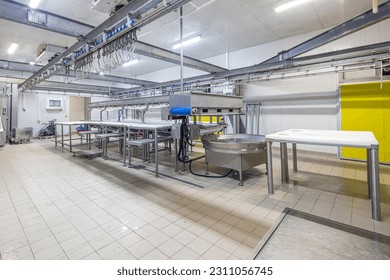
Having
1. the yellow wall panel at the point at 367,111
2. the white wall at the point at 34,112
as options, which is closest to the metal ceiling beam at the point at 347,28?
the yellow wall panel at the point at 367,111

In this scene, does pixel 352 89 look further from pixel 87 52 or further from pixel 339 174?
pixel 87 52

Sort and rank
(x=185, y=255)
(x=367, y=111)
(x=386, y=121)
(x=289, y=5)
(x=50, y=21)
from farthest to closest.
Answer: (x=367, y=111), (x=386, y=121), (x=289, y=5), (x=50, y=21), (x=185, y=255)

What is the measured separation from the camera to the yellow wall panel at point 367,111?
159 inches

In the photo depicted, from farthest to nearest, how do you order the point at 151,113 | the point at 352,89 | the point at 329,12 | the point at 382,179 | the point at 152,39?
the point at 151,113, the point at 152,39, the point at 352,89, the point at 329,12, the point at 382,179

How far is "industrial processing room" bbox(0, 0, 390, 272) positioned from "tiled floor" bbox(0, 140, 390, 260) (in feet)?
0.07

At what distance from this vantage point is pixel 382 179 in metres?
3.17

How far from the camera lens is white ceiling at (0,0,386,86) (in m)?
3.63

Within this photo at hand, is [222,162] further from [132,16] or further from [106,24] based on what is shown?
[106,24]

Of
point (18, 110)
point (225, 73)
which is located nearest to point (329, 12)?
point (225, 73)

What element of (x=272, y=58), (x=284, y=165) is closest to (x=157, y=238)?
(x=284, y=165)

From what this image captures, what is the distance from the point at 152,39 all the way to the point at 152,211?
4.63 m

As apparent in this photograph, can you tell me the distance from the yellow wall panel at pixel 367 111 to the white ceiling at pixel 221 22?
161cm

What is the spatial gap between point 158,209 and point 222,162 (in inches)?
53.3

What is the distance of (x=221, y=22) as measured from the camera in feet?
14.3
